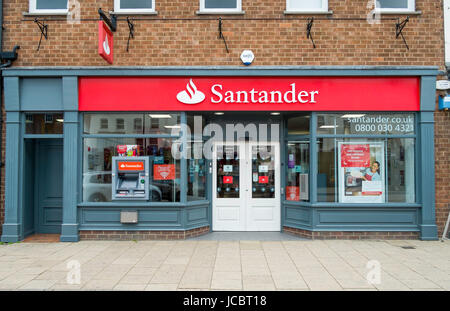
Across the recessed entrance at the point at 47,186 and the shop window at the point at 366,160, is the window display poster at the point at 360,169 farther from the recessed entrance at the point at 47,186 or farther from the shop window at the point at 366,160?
the recessed entrance at the point at 47,186

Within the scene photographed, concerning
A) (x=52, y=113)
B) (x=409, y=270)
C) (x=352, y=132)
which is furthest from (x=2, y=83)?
(x=409, y=270)

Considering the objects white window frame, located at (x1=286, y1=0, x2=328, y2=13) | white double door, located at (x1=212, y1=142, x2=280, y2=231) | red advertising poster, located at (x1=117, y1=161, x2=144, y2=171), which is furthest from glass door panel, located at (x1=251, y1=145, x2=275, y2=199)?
white window frame, located at (x1=286, y1=0, x2=328, y2=13)

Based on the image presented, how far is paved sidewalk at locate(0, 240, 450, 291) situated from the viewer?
15.9ft

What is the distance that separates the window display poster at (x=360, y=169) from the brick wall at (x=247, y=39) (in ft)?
4.42

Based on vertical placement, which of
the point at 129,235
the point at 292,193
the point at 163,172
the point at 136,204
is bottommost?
the point at 129,235

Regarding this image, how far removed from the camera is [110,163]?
25.3ft

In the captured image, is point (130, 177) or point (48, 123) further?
point (48, 123)

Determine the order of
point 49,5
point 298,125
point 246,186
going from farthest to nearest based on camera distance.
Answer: point 246,186 < point 298,125 < point 49,5

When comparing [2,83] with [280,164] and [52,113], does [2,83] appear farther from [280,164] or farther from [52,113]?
[280,164]

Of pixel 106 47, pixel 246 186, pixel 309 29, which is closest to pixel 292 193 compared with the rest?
pixel 246 186

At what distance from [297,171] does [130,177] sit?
156 inches

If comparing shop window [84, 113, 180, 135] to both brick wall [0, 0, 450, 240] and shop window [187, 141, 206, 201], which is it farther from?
brick wall [0, 0, 450, 240]

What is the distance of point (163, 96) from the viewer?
7.54 metres

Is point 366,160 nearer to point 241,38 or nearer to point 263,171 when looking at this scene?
point 263,171
